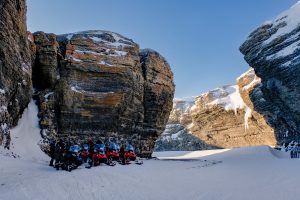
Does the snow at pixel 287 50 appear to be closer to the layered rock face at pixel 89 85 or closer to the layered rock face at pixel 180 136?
the layered rock face at pixel 89 85

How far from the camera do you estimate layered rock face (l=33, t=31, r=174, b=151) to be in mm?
31266

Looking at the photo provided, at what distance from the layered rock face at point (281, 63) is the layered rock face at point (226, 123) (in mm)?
52712

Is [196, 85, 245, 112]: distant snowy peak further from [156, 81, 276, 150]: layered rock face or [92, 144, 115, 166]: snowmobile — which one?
[92, 144, 115, 166]: snowmobile

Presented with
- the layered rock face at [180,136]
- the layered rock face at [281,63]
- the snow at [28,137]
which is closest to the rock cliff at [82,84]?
the snow at [28,137]

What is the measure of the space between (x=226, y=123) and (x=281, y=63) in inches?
2916

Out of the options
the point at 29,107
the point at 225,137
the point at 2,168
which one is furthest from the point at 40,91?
the point at 225,137

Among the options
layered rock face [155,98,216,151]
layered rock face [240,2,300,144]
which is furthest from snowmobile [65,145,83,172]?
layered rock face [155,98,216,151]

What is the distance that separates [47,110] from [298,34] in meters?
22.9

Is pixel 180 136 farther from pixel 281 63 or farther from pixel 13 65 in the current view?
pixel 13 65

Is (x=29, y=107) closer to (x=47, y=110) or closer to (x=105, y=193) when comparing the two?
(x=47, y=110)

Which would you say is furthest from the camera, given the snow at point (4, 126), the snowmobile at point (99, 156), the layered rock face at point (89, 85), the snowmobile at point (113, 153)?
the layered rock face at point (89, 85)

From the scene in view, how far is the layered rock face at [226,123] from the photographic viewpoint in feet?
311

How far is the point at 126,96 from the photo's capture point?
33312 mm

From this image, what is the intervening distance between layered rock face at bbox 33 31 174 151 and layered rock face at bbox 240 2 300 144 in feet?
39.7
